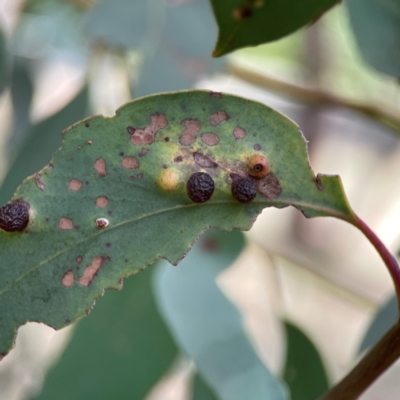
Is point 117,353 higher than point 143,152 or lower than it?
lower

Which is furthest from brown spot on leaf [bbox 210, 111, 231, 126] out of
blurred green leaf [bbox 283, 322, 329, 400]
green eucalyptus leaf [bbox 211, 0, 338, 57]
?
blurred green leaf [bbox 283, 322, 329, 400]

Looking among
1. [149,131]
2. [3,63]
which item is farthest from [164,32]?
[149,131]

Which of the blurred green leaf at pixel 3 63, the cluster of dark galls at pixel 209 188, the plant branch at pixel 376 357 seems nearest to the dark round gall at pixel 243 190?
the cluster of dark galls at pixel 209 188

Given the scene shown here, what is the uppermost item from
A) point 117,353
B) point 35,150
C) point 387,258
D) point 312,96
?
point 387,258

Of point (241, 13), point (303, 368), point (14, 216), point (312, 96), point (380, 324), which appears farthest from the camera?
point (312, 96)

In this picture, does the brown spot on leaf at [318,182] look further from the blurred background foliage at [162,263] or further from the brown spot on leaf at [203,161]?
the blurred background foliage at [162,263]

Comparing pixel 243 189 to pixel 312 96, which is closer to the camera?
pixel 243 189

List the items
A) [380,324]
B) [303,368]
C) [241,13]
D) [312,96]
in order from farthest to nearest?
[312,96]
[303,368]
[380,324]
[241,13]

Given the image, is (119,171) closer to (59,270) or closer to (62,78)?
(59,270)

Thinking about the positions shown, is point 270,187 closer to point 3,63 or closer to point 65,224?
point 65,224
